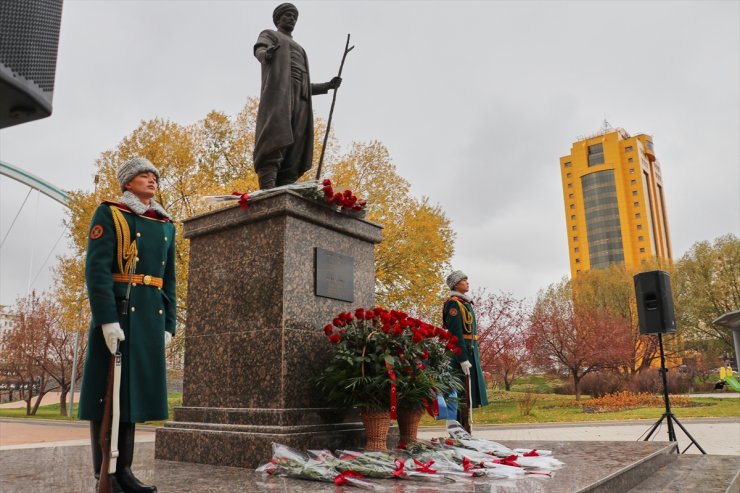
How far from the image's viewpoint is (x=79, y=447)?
5.54 meters

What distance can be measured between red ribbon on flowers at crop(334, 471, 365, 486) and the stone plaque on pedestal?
2.34 feet

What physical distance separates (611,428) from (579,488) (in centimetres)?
1106

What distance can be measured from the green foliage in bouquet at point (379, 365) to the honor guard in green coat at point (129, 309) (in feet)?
4.57

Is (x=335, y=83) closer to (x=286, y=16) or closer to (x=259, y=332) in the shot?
(x=286, y=16)

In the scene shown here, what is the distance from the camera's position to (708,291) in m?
33.3

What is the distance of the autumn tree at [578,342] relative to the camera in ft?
75.7

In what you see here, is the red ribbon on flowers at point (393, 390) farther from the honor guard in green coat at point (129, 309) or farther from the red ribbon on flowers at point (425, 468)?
the honor guard in green coat at point (129, 309)

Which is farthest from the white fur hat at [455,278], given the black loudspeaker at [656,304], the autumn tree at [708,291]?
the autumn tree at [708,291]

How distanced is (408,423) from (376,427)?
40cm

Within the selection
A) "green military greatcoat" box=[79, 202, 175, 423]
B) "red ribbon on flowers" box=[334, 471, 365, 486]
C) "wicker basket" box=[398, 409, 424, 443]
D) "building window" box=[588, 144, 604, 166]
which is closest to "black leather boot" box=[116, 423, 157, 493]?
"green military greatcoat" box=[79, 202, 175, 423]

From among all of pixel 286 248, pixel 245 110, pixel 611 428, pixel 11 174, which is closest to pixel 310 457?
pixel 286 248

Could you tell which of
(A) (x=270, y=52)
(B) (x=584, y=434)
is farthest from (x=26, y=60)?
(B) (x=584, y=434)

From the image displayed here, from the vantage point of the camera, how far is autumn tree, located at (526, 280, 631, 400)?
23062 mm

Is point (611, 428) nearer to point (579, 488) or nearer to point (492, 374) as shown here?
point (579, 488)
